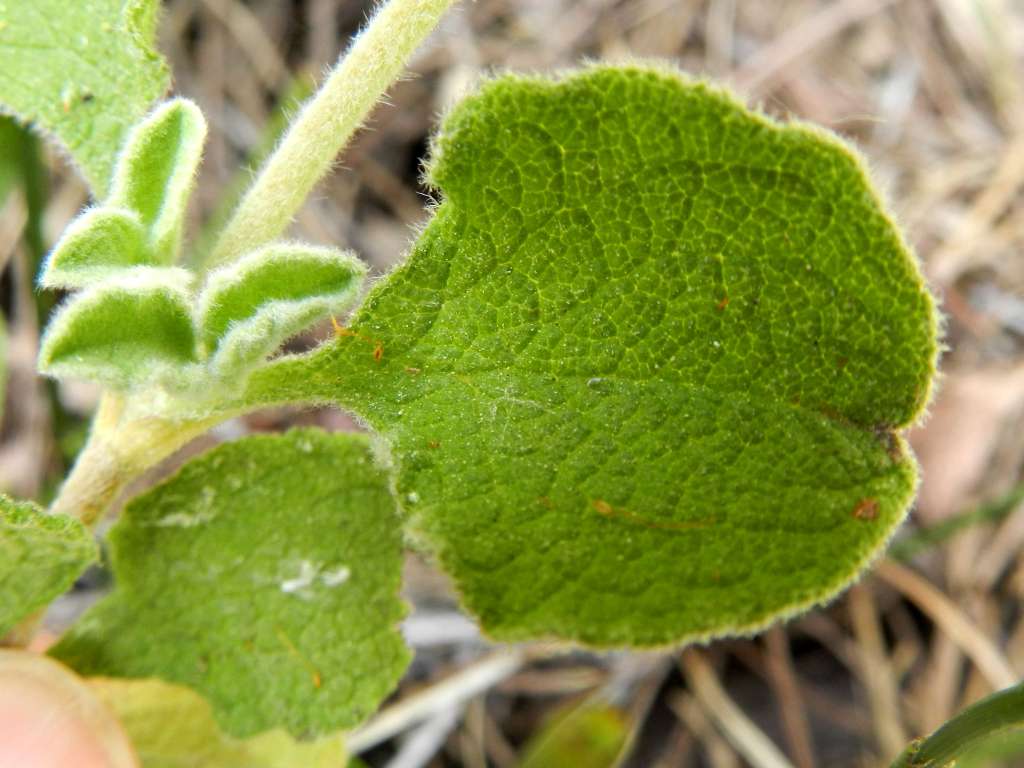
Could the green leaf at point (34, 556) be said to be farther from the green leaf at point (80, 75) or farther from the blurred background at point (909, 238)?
the blurred background at point (909, 238)

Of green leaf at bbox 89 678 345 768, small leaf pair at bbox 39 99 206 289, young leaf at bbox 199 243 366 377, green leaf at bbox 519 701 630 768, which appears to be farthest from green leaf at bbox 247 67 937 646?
green leaf at bbox 519 701 630 768

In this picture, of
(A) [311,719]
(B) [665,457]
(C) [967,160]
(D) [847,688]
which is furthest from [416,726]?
(C) [967,160]

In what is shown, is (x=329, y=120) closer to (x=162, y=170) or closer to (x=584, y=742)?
(x=162, y=170)

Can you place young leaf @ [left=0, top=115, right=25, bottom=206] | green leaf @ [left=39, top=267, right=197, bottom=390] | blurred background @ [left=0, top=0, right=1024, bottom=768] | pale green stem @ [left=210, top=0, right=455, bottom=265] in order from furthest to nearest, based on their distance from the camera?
blurred background @ [left=0, top=0, right=1024, bottom=768]
young leaf @ [left=0, top=115, right=25, bottom=206]
pale green stem @ [left=210, top=0, right=455, bottom=265]
green leaf @ [left=39, top=267, right=197, bottom=390]

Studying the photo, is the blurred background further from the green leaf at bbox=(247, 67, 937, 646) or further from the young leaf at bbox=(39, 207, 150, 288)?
the young leaf at bbox=(39, 207, 150, 288)

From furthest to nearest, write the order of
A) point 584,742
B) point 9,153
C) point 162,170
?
point 9,153 < point 584,742 < point 162,170

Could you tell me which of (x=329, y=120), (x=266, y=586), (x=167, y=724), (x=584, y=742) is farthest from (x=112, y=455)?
(x=584, y=742)
